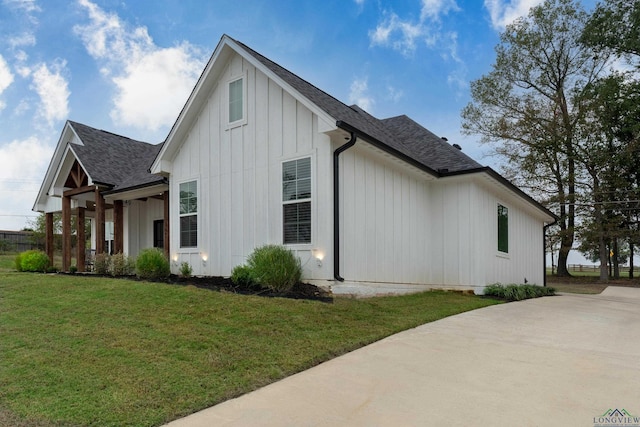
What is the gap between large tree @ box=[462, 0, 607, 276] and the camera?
79.7 ft

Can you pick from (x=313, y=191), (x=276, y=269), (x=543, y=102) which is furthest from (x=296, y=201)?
(x=543, y=102)

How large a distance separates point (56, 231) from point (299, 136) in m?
28.1

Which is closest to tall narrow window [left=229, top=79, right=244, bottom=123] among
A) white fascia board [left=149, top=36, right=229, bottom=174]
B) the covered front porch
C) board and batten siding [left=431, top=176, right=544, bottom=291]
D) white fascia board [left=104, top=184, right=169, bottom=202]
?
white fascia board [left=149, top=36, right=229, bottom=174]

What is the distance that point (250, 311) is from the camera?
634 cm

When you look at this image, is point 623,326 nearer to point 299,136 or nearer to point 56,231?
point 299,136

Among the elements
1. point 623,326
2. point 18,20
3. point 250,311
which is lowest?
point 623,326

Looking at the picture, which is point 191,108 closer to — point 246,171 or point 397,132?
point 246,171

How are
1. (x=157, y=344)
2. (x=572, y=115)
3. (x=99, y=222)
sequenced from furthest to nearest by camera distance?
(x=572, y=115), (x=99, y=222), (x=157, y=344)

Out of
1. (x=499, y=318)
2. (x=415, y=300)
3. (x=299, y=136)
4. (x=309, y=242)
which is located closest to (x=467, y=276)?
(x=415, y=300)

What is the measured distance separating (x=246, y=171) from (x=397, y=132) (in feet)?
22.2

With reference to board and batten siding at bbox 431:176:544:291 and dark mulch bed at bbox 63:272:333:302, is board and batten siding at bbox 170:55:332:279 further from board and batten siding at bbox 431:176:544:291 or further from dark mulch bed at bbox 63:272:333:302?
board and batten siding at bbox 431:176:544:291

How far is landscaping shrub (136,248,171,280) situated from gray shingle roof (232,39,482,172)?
207 inches

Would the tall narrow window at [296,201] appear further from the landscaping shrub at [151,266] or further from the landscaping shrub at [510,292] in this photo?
the landscaping shrub at [510,292]

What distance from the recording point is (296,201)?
883cm
